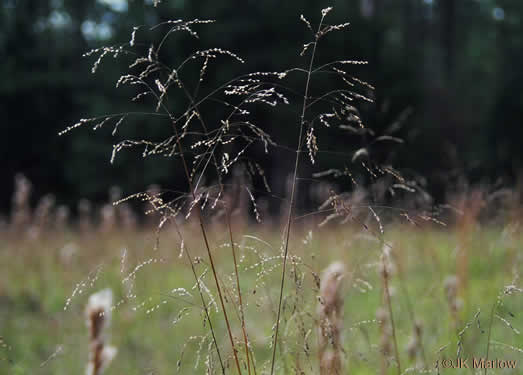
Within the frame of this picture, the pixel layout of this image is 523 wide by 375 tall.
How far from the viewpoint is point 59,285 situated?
538cm

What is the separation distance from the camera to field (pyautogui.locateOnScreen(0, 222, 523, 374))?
1923 mm

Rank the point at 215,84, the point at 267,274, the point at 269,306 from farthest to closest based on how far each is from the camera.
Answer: the point at 215,84, the point at 269,306, the point at 267,274

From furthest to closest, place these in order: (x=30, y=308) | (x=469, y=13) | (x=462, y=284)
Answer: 1. (x=469, y=13)
2. (x=30, y=308)
3. (x=462, y=284)

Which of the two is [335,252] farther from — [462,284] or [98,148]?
[98,148]

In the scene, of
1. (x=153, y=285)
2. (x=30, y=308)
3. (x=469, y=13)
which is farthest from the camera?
(x=469, y=13)

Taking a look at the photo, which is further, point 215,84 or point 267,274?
point 215,84

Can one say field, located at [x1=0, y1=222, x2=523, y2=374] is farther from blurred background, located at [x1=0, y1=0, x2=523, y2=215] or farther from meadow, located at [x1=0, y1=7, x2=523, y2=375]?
blurred background, located at [x1=0, y1=0, x2=523, y2=215]

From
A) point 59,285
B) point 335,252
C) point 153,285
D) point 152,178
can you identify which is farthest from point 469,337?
point 152,178

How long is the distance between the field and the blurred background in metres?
7.93

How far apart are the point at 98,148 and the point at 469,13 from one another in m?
18.7

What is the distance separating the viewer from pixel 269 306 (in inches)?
113

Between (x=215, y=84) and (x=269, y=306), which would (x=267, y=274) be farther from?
(x=215, y=84)

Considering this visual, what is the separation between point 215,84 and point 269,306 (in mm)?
12300

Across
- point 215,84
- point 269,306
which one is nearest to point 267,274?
point 269,306
